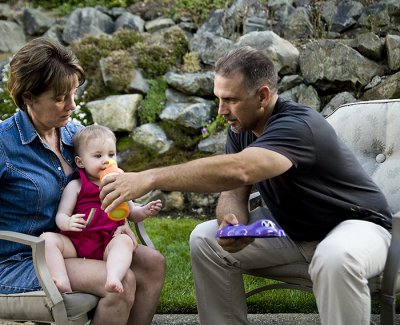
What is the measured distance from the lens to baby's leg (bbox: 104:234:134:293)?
98.6 inches

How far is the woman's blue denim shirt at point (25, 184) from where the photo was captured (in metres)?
2.64

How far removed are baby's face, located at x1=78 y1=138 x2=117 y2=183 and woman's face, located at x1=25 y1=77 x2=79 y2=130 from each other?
0.51ft

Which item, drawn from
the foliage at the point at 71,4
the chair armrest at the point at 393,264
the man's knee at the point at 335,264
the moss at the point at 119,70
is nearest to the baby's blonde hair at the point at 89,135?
the man's knee at the point at 335,264

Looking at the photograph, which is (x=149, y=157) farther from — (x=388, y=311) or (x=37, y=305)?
(x=388, y=311)

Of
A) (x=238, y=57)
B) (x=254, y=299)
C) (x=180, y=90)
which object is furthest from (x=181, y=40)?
(x=238, y=57)

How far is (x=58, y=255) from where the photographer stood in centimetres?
261

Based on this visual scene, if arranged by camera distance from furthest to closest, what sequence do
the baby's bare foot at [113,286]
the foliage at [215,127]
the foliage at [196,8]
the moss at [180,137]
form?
the foliage at [196,8], the moss at [180,137], the foliage at [215,127], the baby's bare foot at [113,286]

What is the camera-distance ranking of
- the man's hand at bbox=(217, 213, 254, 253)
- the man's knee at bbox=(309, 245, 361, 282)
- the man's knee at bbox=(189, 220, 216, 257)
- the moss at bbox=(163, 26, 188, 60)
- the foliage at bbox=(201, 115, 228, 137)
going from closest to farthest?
1. the man's knee at bbox=(309, 245, 361, 282)
2. the man's hand at bbox=(217, 213, 254, 253)
3. the man's knee at bbox=(189, 220, 216, 257)
4. the foliage at bbox=(201, 115, 228, 137)
5. the moss at bbox=(163, 26, 188, 60)

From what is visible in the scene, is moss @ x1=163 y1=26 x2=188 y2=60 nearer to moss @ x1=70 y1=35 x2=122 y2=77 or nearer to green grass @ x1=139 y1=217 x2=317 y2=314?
moss @ x1=70 y1=35 x2=122 y2=77

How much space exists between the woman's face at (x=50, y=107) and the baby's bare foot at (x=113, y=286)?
729mm

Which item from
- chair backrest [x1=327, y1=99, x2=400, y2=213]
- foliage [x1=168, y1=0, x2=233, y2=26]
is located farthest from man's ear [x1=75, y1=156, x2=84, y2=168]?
foliage [x1=168, y1=0, x2=233, y2=26]

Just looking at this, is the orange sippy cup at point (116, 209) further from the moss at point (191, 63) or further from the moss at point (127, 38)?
the moss at point (127, 38)

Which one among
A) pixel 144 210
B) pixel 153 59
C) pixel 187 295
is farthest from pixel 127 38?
pixel 144 210

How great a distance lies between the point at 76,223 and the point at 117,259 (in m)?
0.22
